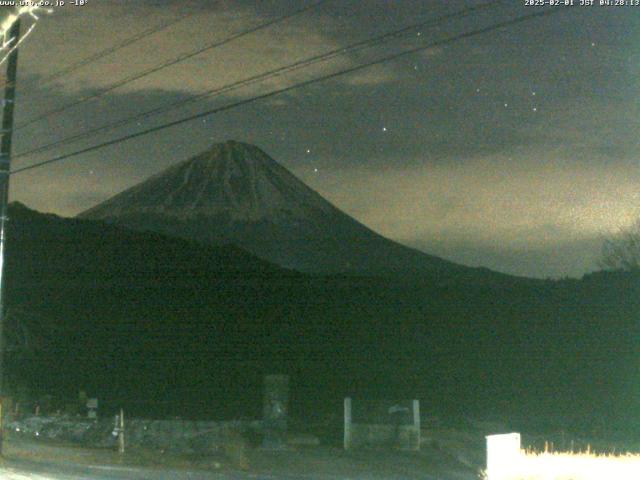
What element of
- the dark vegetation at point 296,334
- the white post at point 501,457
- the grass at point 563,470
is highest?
the dark vegetation at point 296,334

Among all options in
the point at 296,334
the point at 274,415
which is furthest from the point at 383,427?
A: the point at 296,334

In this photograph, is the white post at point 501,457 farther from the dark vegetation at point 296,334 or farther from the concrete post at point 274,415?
the dark vegetation at point 296,334

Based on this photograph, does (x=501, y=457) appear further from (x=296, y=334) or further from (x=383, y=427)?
(x=296, y=334)

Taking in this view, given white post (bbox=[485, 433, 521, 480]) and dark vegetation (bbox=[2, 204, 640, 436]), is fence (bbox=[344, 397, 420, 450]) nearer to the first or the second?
white post (bbox=[485, 433, 521, 480])

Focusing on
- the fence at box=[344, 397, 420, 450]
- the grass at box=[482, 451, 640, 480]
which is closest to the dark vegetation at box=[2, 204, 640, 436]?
the fence at box=[344, 397, 420, 450]

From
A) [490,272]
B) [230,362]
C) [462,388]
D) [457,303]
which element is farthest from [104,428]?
[490,272]

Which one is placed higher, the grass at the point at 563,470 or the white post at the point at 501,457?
the white post at the point at 501,457

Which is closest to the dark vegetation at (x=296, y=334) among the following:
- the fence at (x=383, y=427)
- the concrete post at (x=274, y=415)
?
the concrete post at (x=274, y=415)

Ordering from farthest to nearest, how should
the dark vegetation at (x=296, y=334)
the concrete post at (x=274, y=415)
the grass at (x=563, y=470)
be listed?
the dark vegetation at (x=296, y=334) → the concrete post at (x=274, y=415) → the grass at (x=563, y=470)

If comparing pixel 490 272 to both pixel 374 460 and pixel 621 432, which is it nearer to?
pixel 621 432
